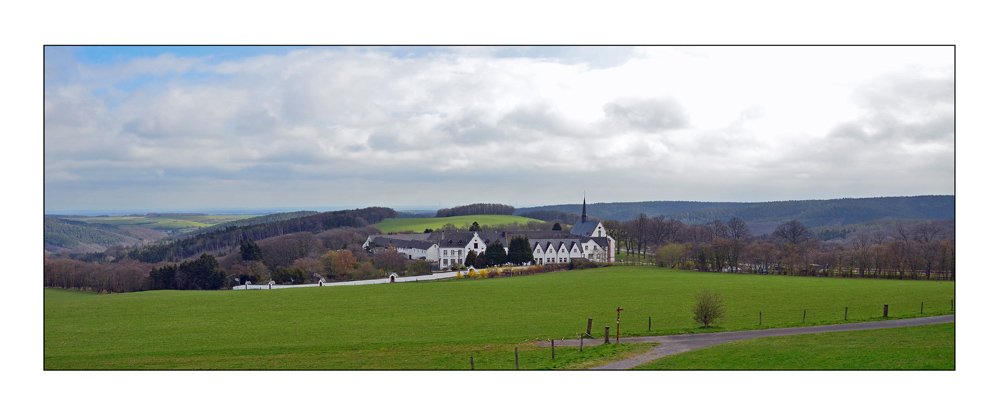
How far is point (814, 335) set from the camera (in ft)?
64.2

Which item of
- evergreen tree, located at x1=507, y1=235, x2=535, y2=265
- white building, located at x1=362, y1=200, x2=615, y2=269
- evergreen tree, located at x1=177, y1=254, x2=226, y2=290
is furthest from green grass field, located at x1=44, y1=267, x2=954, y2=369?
white building, located at x1=362, y1=200, x2=615, y2=269

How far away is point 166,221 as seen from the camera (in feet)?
121

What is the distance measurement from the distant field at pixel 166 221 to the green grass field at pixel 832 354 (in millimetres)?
25594

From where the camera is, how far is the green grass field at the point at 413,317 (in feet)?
60.4

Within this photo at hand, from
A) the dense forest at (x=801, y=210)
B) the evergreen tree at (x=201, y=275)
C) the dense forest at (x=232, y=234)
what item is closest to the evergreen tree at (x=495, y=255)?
the dense forest at (x=232, y=234)

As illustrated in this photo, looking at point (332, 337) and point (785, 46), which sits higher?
point (785, 46)

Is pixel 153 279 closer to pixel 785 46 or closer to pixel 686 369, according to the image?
pixel 686 369

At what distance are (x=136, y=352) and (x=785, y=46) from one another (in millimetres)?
23567

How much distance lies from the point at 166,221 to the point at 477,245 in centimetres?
4620

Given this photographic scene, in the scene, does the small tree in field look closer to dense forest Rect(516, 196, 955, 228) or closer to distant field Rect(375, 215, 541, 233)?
dense forest Rect(516, 196, 955, 228)

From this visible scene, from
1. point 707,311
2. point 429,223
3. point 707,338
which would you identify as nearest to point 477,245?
point 429,223

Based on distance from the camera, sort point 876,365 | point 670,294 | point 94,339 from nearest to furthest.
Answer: point 876,365
point 94,339
point 670,294

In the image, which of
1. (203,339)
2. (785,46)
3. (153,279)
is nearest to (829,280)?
(785,46)

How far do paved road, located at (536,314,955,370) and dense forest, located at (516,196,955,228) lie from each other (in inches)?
172
